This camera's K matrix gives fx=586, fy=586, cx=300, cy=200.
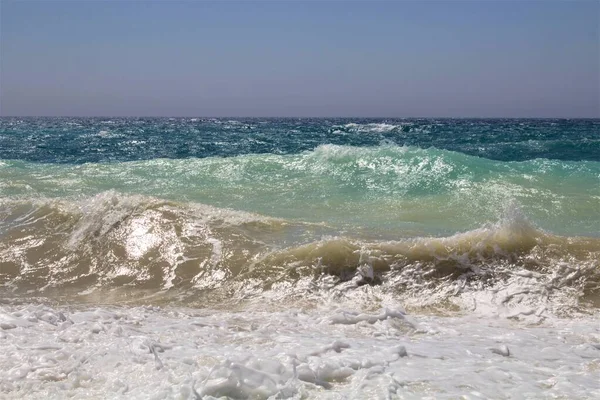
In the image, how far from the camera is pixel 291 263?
21.2ft

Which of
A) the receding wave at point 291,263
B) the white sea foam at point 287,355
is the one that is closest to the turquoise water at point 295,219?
the receding wave at point 291,263

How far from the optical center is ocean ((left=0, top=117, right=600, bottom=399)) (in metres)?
3.41

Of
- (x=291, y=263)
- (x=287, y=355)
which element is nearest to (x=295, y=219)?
(x=291, y=263)

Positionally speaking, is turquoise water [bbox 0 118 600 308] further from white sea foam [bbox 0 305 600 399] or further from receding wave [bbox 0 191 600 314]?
white sea foam [bbox 0 305 600 399]

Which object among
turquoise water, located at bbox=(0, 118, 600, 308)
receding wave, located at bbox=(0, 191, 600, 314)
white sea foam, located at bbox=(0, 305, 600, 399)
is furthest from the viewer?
turquoise water, located at bbox=(0, 118, 600, 308)

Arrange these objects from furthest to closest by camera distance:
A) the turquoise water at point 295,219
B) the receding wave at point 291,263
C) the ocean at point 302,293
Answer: the turquoise water at point 295,219, the receding wave at point 291,263, the ocean at point 302,293

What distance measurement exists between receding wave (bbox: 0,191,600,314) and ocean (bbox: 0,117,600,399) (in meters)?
0.02

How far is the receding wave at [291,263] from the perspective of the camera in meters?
5.89

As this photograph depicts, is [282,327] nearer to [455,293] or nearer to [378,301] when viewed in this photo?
[378,301]

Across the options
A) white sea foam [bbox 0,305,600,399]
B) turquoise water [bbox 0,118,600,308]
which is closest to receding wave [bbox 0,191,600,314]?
turquoise water [bbox 0,118,600,308]

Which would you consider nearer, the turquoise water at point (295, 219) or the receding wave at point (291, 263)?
the receding wave at point (291, 263)

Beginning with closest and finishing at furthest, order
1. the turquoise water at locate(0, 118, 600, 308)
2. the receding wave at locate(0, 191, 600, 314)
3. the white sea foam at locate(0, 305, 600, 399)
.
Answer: the white sea foam at locate(0, 305, 600, 399) < the receding wave at locate(0, 191, 600, 314) < the turquoise water at locate(0, 118, 600, 308)

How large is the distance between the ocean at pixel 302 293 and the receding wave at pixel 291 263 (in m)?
0.02

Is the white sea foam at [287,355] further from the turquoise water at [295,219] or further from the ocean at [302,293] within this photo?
the turquoise water at [295,219]
